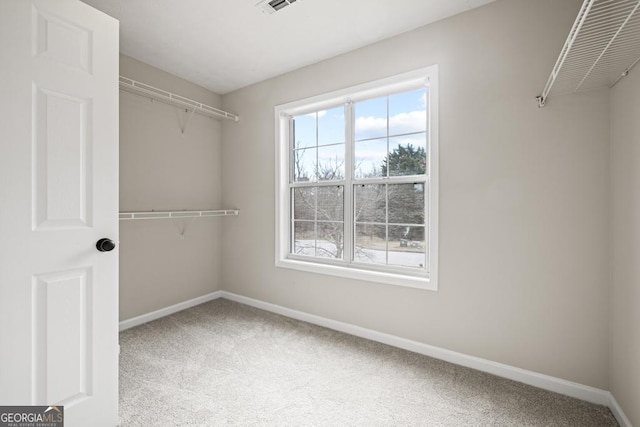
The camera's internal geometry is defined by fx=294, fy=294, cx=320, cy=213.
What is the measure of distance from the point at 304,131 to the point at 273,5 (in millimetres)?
1217

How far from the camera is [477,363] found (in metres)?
2.08

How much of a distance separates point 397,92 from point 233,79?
1.79 metres

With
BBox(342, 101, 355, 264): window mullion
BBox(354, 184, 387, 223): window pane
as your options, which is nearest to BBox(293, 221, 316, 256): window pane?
BBox(342, 101, 355, 264): window mullion

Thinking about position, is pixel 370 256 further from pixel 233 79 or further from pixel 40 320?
pixel 233 79

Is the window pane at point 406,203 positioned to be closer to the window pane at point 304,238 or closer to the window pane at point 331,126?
the window pane at point 331,126

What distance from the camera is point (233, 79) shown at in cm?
320

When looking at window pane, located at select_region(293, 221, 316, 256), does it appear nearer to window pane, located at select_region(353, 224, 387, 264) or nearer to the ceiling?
window pane, located at select_region(353, 224, 387, 264)

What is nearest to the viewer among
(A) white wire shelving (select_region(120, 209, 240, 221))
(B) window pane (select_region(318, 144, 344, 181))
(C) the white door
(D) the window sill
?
(C) the white door

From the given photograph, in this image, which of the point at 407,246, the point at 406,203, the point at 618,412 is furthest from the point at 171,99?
the point at 618,412

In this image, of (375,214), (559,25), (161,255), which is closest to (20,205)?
(161,255)

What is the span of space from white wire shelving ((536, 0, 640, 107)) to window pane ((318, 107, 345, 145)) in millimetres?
1575

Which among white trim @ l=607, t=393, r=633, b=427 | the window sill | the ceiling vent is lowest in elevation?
white trim @ l=607, t=393, r=633, b=427

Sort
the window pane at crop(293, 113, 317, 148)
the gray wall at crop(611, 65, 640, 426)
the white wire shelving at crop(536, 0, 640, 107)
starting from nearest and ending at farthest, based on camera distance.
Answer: the white wire shelving at crop(536, 0, 640, 107)
the gray wall at crop(611, 65, 640, 426)
the window pane at crop(293, 113, 317, 148)

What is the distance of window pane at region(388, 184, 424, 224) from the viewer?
2406mm
